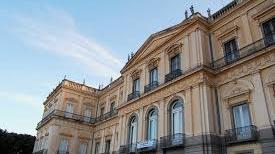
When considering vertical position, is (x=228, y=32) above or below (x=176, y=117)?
above

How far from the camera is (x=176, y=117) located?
16.7m

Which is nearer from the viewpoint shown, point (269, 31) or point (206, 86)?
point (269, 31)

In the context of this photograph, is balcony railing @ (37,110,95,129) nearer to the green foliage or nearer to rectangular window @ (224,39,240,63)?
the green foliage

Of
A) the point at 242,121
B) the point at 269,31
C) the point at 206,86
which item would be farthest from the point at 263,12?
the point at 242,121

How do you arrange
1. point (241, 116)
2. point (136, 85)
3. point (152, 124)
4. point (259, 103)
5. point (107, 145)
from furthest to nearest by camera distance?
1. point (107, 145)
2. point (136, 85)
3. point (152, 124)
4. point (241, 116)
5. point (259, 103)

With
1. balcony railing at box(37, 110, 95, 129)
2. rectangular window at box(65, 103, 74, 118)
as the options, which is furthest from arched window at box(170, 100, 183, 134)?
rectangular window at box(65, 103, 74, 118)

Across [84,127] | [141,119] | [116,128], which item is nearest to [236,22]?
[141,119]

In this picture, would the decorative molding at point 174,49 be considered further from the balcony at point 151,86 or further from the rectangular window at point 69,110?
the rectangular window at point 69,110

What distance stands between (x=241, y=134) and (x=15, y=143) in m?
30.9

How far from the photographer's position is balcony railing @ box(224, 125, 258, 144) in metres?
12.5

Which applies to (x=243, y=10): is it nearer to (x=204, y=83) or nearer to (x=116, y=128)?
(x=204, y=83)

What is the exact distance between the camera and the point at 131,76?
22234 mm

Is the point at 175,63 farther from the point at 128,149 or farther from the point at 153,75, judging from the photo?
the point at 128,149

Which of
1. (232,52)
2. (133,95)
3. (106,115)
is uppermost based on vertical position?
(232,52)
